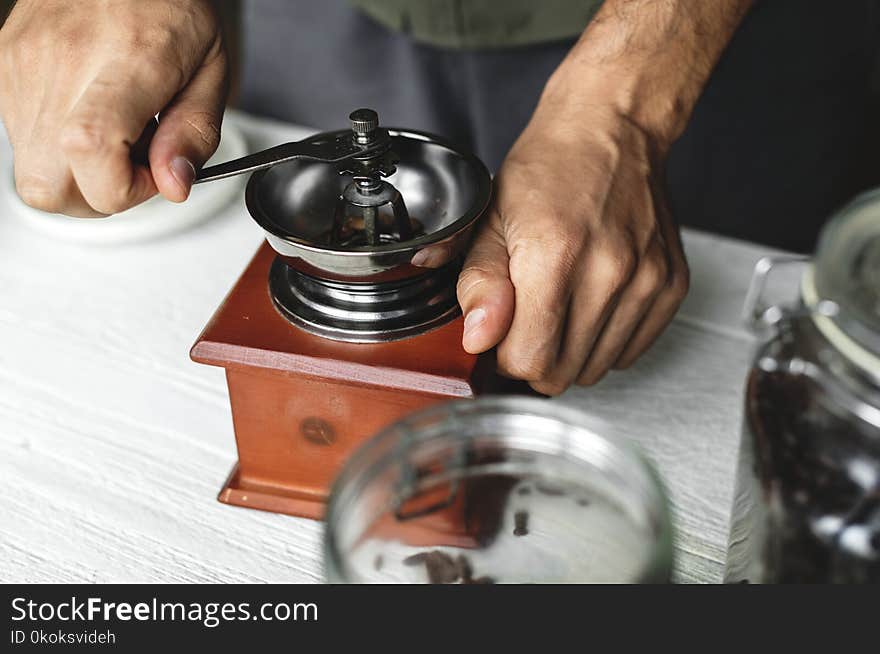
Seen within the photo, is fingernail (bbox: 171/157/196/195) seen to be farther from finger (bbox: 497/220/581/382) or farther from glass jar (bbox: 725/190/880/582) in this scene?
glass jar (bbox: 725/190/880/582)

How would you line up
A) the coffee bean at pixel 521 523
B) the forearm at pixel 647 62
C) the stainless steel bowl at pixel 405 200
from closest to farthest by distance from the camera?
the coffee bean at pixel 521 523 < the stainless steel bowl at pixel 405 200 < the forearm at pixel 647 62

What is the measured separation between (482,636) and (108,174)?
52 cm

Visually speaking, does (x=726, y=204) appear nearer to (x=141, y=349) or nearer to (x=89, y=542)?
(x=141, y=349)

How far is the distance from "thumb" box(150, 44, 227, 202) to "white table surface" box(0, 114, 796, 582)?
0.22 m

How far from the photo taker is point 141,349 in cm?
97

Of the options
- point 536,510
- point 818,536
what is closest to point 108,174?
point 536,510

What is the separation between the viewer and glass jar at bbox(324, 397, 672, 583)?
444 millimetres

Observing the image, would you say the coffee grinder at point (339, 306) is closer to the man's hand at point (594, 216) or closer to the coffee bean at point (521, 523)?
the man's hand at point (594, 216)

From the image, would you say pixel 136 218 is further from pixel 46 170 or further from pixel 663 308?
pixel 663 308

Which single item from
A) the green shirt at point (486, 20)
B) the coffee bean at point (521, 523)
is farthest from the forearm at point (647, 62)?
the coffee bean at point (521, 523)

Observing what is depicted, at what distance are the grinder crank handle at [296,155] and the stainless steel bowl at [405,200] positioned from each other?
0.03m

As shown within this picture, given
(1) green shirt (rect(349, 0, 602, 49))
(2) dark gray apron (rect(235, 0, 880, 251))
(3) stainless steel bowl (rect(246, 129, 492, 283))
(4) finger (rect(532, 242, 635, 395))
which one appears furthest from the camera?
(2) dark gray apron (rect(235, 0, 880, 251))

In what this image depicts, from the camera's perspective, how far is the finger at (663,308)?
0.90 m

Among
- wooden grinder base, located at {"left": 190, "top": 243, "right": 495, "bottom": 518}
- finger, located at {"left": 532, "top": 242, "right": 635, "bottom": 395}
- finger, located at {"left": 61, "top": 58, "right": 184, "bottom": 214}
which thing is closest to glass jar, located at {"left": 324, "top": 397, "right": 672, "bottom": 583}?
wooden grinder base, located at {"left": 190, "top": 243, "right": 495, "bottom": 518}
